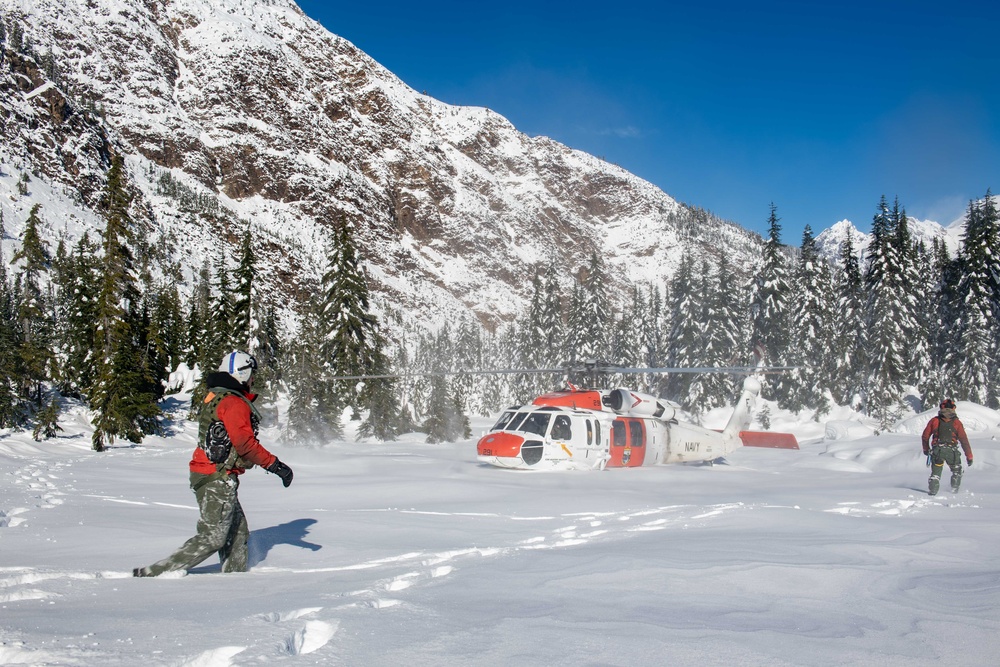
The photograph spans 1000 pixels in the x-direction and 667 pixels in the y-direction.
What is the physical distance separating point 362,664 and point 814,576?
3486 millimetres

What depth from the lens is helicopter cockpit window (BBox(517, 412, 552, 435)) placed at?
14.9 meters

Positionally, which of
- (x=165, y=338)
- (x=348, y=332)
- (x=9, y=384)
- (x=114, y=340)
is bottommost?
(x=9, y=384)

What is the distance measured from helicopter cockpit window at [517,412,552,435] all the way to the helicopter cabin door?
1.85 m

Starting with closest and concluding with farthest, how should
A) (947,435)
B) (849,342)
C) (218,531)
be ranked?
(218,531)
(947,435)
(849,342)

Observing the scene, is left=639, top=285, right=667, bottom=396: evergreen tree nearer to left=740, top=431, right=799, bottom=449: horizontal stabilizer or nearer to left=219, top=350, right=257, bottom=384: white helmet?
left=740, top=431, right=799, bottom=449: horizontal stabilizer

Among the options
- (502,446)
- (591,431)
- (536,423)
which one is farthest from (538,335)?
(502,446)

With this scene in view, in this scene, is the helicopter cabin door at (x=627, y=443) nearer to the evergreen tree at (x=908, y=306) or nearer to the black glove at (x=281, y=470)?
the black glove at (x=281, y=470)

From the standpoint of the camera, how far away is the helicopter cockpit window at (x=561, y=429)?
1490cm

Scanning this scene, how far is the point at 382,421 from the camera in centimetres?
3130

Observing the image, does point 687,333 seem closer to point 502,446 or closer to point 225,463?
point 502,446

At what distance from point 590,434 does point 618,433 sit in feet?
3.31

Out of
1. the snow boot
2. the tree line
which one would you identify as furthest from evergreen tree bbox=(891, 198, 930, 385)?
the snow boot

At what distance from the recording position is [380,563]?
208 inches

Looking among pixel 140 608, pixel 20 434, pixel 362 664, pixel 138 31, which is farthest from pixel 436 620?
pixel 138 31
